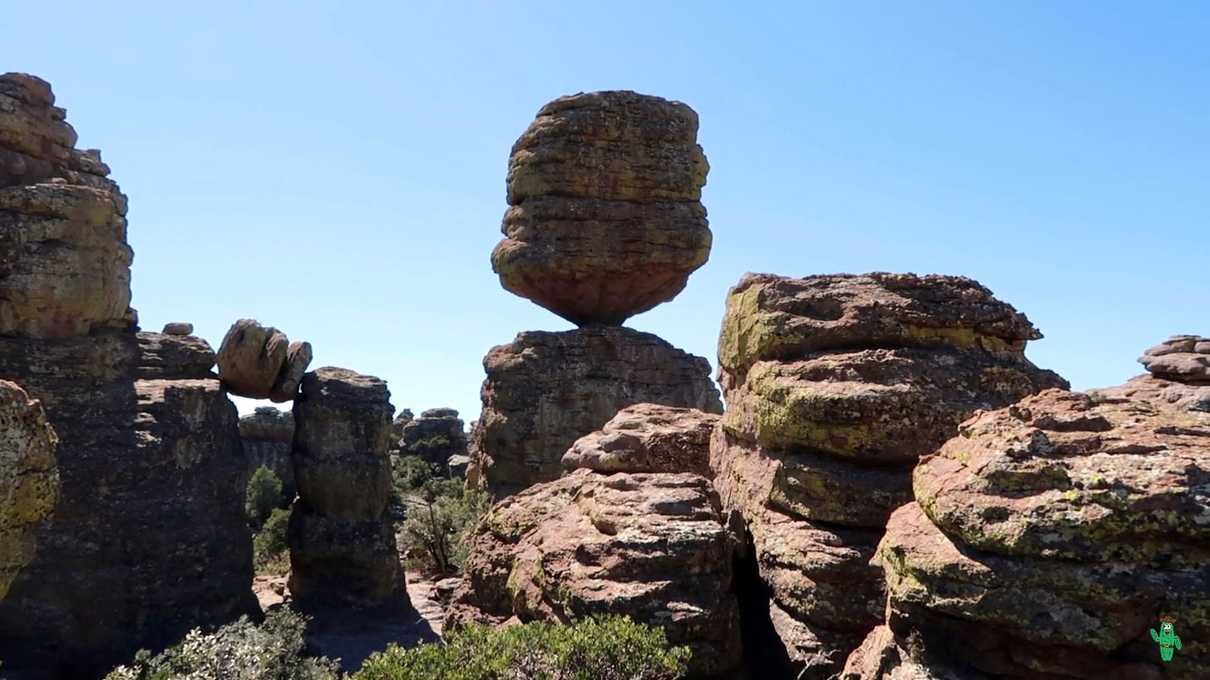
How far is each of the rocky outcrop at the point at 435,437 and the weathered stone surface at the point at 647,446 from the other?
137 feet

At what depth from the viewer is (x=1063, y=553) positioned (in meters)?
5.80

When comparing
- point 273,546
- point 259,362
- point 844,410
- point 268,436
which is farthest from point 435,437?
point 844,410

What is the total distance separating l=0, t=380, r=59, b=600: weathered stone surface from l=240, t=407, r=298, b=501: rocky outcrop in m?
39.3

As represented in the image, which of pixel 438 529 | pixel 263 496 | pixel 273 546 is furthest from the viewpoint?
pixel 263 496

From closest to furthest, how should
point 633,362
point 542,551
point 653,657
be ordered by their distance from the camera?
point 653,657
point 542,551
point 633,362

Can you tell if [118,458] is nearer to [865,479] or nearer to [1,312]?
[1,312]

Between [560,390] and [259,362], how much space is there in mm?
9233

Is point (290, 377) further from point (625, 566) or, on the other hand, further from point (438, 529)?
point (625, 566)

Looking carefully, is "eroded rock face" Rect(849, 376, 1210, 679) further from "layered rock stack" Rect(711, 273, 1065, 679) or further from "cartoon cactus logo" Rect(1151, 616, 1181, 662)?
"layered rock stack" Rect(711, 273, 1065, 679)

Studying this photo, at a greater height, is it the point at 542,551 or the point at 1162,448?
the point at 1162,448

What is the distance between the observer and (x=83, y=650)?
18422 millimetres

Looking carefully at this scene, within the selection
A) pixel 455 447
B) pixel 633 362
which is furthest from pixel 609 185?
pixel 455 447

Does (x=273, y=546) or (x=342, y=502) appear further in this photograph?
(x=273, y=546)

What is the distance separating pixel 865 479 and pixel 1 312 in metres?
19.6
